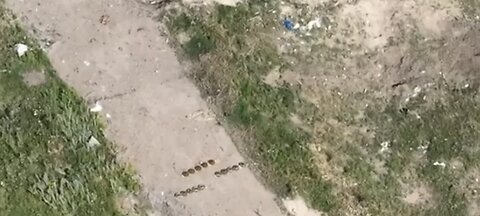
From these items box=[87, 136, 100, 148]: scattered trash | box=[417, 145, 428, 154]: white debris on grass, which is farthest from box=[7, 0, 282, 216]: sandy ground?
box=[417, 145, 428, 154]: white debris on grass

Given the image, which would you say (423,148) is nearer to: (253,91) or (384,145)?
(384,145)

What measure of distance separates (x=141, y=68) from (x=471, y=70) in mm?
3760

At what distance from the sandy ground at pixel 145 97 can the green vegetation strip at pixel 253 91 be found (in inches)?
9.0

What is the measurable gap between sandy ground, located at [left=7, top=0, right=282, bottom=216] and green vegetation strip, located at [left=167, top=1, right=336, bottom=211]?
0.75ft

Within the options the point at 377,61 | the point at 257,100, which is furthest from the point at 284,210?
the point at 377,61

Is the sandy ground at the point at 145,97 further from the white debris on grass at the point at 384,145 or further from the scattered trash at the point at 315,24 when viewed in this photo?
the scattered trash at the point at 315,24

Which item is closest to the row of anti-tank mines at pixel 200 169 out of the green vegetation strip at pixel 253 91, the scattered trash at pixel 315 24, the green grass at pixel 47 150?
the green vegetation strip at pixel 253 91

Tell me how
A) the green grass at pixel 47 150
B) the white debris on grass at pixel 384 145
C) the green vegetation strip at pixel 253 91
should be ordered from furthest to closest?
the white debris on grass at pixel 384 145 < the green vegetation strip at pixel 253 91 < the green grass at pixel 47 150

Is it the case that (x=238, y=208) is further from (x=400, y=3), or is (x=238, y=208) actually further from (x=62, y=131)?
(x=400, y=3)

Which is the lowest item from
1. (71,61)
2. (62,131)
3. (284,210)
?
(284,210)

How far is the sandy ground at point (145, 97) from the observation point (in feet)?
31.1

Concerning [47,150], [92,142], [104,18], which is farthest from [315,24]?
[47,150]

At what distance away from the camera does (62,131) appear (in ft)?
30.8

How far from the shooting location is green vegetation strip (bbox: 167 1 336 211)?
9.45 m
